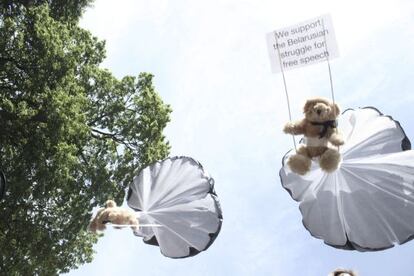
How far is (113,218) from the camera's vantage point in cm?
475

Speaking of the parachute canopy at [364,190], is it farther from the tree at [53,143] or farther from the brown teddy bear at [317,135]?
the tree at [53,143]

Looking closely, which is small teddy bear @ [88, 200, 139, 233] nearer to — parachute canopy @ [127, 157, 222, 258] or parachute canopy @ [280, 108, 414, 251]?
parachute canopy @ [127, 157, 222, 258]

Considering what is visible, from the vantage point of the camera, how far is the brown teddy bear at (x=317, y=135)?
Answer: 4227mm

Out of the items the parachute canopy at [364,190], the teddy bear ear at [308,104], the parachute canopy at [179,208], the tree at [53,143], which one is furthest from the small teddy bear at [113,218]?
the tree at [53,143]

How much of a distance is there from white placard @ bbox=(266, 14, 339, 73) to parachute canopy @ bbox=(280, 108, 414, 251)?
81cm

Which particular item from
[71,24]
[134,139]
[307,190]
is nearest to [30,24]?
[71,24]

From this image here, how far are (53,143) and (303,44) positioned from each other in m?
6.15

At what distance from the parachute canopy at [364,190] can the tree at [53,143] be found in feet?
18.4

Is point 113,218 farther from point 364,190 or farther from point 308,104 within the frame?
point 364,190

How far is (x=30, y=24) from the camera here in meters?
9.91

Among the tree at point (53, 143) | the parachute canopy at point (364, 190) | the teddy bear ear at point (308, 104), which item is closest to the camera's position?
the parachute canopy at point (364, 190)

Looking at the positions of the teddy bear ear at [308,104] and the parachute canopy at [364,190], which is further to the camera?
the teddy bear ear at [308,104]

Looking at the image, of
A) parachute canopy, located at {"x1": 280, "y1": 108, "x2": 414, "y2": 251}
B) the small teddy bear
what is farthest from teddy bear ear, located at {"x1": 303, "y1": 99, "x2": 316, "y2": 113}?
the small teddy bear

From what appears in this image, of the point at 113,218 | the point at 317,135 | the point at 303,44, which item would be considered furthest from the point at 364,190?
the point at 113,218
